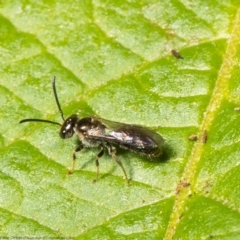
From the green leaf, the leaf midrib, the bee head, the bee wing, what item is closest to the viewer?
the leaf midrib

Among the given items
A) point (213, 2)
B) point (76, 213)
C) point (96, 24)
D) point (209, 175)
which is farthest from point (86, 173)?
point (213, 2)

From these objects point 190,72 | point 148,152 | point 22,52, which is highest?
point 190,72

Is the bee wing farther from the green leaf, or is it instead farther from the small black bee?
the green leaf

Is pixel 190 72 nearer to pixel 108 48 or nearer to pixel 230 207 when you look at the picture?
pixel 108 48

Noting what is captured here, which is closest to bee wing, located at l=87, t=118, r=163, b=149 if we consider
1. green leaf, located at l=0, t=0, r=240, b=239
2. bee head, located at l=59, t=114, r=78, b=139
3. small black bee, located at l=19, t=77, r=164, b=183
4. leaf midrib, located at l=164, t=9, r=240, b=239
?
small black bee, located at l=19, t=77, r=164, b=183

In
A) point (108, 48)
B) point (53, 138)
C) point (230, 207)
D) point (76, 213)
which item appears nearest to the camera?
point (230, 207)

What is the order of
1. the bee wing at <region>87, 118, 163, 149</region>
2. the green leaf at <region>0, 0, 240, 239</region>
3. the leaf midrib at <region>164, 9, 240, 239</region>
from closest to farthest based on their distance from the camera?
the leaf midrib at <region>164, 9, 240, 239</region>
the green leaf at <region>0, 0, 240, 239</region>
the bee wing at <region>87, 118, 163, 149</region>

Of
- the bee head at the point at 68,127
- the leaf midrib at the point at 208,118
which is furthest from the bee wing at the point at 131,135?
the leaf midrib at the point at 208,118
